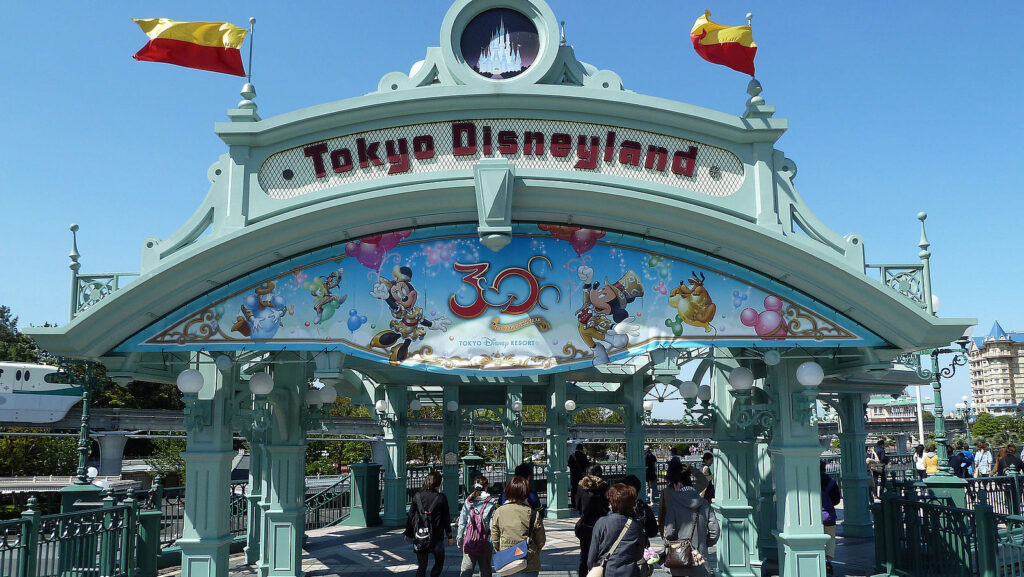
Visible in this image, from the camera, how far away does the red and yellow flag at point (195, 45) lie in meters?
8.71

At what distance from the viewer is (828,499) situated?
10.9 metres

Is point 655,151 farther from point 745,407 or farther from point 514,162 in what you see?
point 745,407

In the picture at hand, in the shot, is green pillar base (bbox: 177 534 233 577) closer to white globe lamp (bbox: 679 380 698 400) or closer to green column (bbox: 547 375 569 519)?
white globe lamp (bbox: 679 380 698 400)

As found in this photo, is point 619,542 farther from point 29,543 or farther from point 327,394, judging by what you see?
point 29,543

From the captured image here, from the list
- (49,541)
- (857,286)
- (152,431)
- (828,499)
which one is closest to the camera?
(857,286)

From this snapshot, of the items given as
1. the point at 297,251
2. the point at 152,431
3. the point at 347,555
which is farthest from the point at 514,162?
the point at 152,431

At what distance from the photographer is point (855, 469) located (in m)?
15.3

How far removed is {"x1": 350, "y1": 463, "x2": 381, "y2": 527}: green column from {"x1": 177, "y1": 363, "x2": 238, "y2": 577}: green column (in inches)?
373

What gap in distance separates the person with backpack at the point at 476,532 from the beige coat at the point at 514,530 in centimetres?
93

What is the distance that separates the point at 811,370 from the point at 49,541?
8.71m

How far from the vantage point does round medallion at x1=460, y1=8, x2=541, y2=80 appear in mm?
8648

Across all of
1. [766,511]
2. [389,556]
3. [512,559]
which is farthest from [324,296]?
[766,511]

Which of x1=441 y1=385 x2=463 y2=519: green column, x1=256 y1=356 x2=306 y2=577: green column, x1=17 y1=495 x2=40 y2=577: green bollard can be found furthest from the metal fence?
x1=17 y1=495 x2=40 y2=577: green bollard

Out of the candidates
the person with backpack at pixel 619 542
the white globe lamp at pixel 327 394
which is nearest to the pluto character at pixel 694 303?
the person with backpack at pixel 619 542
